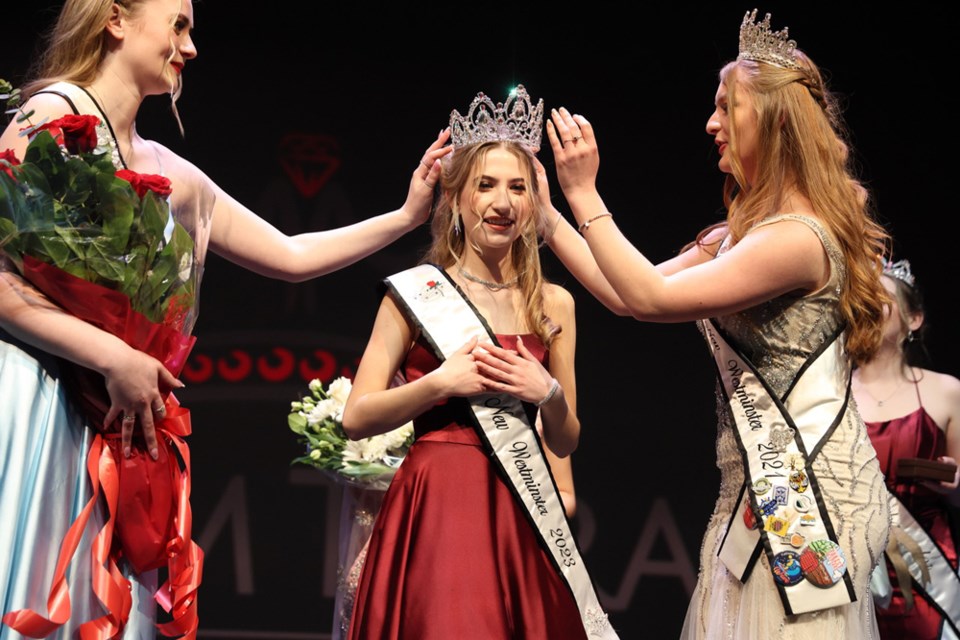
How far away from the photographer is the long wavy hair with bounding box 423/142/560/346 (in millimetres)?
2189

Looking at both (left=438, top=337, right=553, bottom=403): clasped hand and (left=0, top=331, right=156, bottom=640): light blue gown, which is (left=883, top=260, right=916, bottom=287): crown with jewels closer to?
(left=438, top=337, right=553, bottom=403): clasped hand

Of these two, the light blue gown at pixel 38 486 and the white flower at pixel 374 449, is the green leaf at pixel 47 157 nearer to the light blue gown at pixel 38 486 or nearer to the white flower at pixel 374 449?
the light blue gown at pixel 38 486

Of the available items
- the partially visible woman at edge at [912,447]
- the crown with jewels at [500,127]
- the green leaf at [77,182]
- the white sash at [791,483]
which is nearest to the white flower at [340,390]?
the crown with jewels at [500,127]

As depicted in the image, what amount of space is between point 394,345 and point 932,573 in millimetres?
2007

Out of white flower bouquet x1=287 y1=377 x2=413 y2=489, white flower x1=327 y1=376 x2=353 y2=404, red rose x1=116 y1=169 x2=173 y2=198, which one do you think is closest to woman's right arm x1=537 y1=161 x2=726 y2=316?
white flower bouquet x1=287 y1=377 x2=413 y2=489

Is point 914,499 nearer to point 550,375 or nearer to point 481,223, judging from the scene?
point 550,375

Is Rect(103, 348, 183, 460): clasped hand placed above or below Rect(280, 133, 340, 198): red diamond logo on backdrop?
below

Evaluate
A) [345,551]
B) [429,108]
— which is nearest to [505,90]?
[429,108]

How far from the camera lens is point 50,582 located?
1558 mm

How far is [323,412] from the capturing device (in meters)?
2.65

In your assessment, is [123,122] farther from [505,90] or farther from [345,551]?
[505,90]

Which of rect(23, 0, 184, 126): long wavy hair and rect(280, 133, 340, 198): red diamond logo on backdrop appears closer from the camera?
rect(23, 0, 184, 126): long wavy hair

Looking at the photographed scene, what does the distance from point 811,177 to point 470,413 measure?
2.34 ft

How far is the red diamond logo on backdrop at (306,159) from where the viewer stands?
144 inches
